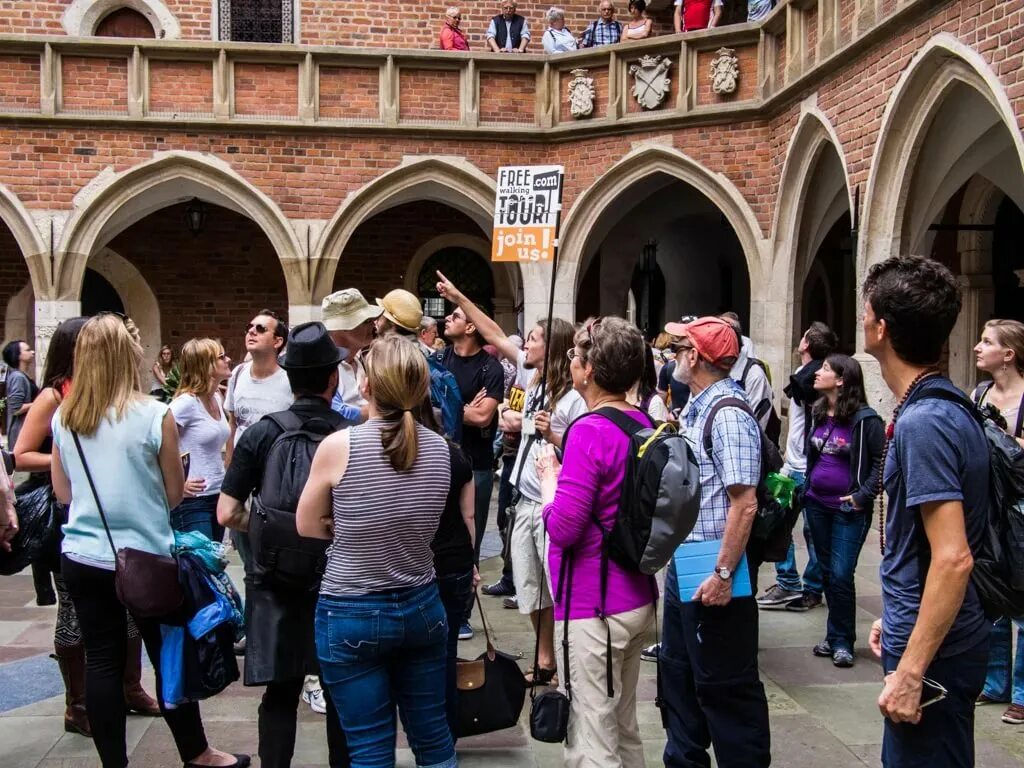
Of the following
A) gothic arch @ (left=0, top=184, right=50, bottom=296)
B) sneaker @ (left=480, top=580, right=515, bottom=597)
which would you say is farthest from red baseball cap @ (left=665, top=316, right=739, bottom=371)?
gothic arch @ (left=0, top=184, right=50, bottom=296)

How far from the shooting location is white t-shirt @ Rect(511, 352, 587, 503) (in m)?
4.53

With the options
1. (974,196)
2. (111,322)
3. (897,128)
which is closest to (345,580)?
(111,322)

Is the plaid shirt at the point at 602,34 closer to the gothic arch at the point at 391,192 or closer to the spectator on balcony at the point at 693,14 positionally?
the spectator on balcony at the point at 693,14

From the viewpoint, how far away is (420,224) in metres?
15.8

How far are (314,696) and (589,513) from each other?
199 cm

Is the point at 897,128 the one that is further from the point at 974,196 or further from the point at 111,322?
the point at 111,322

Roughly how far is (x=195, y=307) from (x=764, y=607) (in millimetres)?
11291

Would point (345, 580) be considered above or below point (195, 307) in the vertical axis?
below

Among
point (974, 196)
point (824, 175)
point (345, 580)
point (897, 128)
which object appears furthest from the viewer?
point (974, 196)

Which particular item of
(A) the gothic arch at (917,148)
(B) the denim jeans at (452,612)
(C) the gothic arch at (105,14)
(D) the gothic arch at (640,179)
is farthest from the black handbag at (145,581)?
(C) the gothic arch at (105,14)

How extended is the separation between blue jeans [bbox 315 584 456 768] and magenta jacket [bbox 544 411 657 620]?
1.31 ft

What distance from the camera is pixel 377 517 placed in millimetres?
2875

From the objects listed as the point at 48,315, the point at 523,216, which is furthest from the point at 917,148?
the point at 48,315

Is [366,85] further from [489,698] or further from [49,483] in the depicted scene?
[489,698]
